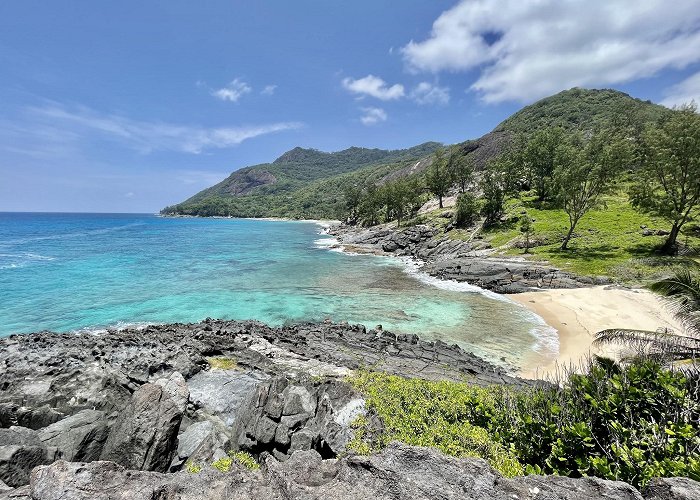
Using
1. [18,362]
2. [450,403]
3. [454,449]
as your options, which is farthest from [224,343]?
[454,449]

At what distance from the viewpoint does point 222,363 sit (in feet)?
65.2

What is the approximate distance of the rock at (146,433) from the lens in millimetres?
9688

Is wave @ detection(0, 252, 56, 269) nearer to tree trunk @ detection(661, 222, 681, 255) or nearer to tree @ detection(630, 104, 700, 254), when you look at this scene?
tree @ detection(630, 104, 700, 254)

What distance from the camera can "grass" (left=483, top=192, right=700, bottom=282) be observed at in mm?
40312

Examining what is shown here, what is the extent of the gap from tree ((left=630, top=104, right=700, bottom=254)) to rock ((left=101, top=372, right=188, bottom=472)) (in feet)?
184

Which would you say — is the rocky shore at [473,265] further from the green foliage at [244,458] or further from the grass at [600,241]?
the green foliage at [244,458]

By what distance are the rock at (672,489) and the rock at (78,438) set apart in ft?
45.5

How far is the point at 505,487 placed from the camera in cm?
591

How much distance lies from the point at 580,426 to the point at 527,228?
58514 mm

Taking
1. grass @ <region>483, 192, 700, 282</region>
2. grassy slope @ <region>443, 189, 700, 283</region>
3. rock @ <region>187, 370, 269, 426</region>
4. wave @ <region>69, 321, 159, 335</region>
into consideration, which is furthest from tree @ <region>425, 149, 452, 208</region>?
rock @ <region>187, 370, 269, 426</region>

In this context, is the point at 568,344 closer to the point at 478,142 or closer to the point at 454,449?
the point at 454,449

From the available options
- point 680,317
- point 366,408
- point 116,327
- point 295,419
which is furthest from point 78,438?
point 680,317

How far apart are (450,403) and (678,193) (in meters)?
51.9

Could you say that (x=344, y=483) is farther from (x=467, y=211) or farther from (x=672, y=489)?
→ (x=467, y=211)
